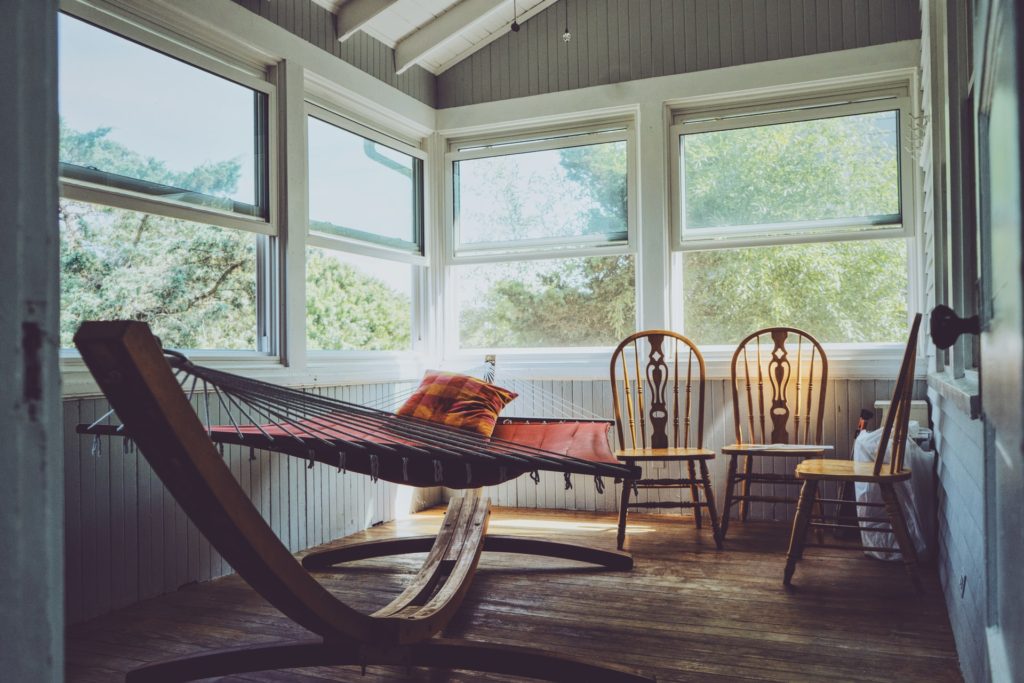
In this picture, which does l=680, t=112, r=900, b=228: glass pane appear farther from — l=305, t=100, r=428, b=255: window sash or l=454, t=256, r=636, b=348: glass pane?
l=305, t=100, r=428, b=255: window sash

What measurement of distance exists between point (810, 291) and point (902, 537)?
152cm

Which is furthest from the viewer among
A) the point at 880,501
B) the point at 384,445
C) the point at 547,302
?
the point at 547,302

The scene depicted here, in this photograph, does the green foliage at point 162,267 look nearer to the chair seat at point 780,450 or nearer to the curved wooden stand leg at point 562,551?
the curved wooden stand leg at point 562,551

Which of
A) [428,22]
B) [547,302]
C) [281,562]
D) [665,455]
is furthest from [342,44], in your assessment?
[281,562]

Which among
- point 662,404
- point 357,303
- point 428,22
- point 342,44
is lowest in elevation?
point 662,404

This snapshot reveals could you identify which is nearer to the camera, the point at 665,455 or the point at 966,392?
the point at 966,392

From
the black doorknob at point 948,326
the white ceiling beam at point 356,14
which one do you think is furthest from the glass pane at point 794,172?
the black doorknob at point 948,326

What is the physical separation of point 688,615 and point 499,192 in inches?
109

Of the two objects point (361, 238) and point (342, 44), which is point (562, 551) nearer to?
point (361, 238)

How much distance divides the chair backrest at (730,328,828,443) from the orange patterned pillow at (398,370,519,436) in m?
1.14

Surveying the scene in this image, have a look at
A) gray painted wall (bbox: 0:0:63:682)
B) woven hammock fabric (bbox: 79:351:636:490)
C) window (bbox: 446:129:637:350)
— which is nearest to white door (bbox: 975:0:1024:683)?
gray painted wall (bbox: 0:0:63:682)

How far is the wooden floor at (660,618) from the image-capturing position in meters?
2.04

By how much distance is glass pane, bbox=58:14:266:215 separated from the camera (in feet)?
8.27

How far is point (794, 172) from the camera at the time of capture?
3.85 m
